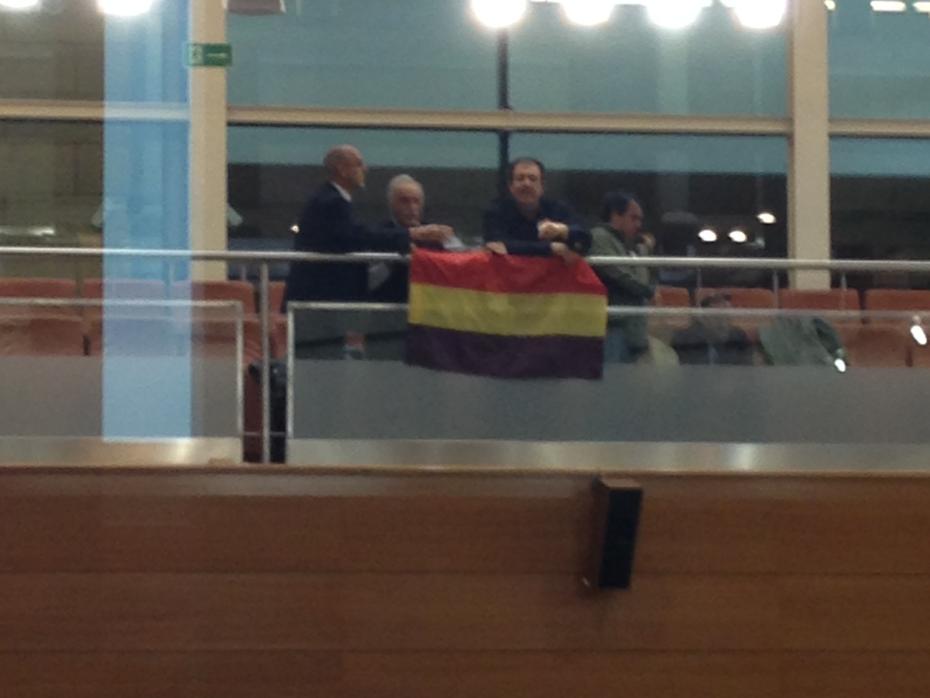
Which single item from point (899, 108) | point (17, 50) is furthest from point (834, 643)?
point (899, 108)

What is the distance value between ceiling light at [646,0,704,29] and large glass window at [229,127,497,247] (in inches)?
63.3

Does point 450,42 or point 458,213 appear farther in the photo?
point 450,42

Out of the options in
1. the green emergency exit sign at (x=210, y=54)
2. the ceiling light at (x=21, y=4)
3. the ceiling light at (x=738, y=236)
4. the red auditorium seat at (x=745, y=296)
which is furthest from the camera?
the ceiling light at (x=738, y=236)

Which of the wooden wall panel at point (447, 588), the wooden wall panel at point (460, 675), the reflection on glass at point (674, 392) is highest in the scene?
the reflection on glass at point (674, 392)

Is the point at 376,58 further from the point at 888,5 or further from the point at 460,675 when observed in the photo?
the point at 460,675

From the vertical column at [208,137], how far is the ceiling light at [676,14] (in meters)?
3.18

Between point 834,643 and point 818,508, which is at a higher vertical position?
point 818,508

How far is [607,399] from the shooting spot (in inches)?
187

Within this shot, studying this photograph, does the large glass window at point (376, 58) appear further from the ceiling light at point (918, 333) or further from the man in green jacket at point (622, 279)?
the ceiling light at point (918, 333)

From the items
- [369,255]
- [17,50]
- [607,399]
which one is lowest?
[607,399]

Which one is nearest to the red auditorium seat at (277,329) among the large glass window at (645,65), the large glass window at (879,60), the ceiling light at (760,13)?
the large glass window at (645,65)

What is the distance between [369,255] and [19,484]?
1371mm

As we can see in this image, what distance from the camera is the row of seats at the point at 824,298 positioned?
17.6 feet

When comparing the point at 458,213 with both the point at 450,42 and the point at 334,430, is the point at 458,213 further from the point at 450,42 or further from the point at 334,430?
the point at 450,42
